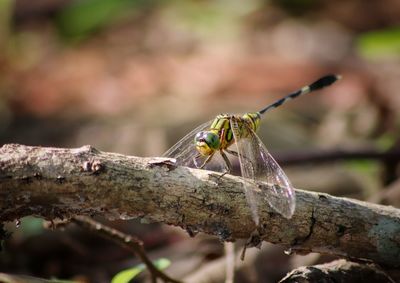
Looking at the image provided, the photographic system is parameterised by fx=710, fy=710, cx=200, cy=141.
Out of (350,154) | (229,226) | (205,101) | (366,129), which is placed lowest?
(229,226)

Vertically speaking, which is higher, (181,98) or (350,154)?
(181,98)

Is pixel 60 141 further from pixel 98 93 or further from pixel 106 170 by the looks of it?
pixel 106 170

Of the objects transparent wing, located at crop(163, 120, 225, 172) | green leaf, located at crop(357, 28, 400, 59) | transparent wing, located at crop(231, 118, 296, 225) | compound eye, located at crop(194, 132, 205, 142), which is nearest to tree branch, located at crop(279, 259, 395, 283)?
transparent wing, located at crop(231, 118, 296, 225)

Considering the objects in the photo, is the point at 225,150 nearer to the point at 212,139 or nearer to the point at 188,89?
the point at 212,139

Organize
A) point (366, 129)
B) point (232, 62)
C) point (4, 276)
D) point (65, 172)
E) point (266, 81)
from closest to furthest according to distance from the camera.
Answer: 1. point (65, 172)
2. point (4, 276)
3. point (366, 129)
4. point (266, 81)
5. point (232, 62)

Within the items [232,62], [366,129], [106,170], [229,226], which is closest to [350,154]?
[366,129]

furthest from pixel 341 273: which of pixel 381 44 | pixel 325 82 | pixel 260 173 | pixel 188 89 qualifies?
pixel 188 89
